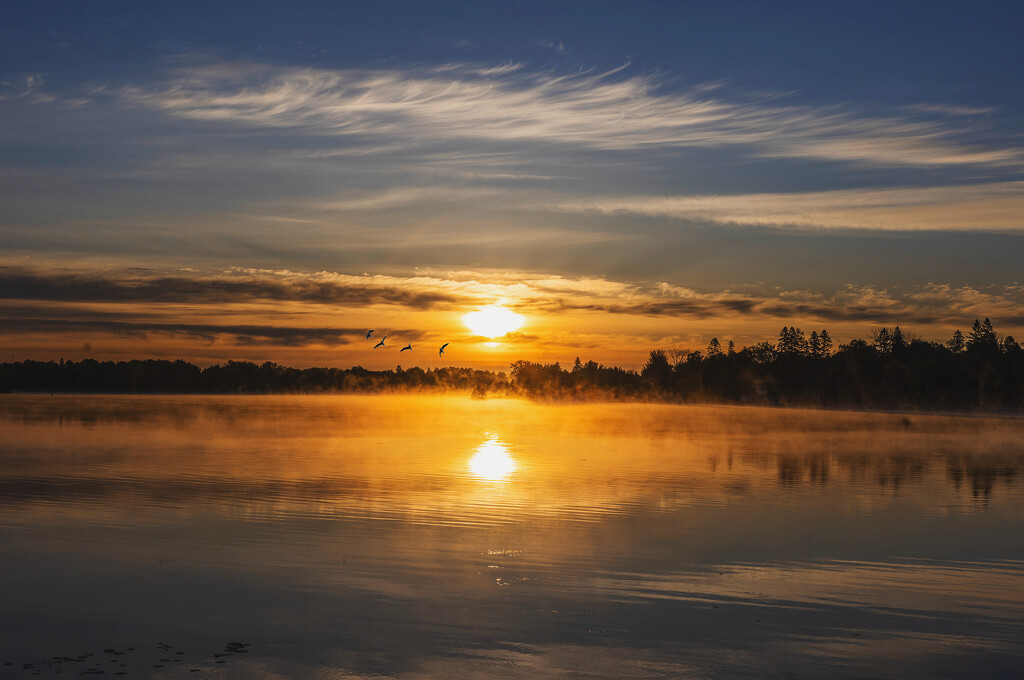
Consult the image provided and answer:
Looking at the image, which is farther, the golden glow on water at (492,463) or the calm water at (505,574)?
the golden glow on water at (492,463)

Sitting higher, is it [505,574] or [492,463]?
[505,574]

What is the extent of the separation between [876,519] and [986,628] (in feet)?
48.2

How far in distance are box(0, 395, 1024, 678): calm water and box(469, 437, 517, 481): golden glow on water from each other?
2.61 feet

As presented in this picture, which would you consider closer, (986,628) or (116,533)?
(986,628)

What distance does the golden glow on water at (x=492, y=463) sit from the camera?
45.4m

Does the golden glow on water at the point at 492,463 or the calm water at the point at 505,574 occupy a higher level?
the calm water at the point at 505,574

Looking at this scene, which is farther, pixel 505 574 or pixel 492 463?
pixel 492 463

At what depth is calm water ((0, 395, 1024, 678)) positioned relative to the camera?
14734 millimetres

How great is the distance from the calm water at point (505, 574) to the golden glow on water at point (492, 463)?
2.61 ft

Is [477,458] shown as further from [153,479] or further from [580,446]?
[153,479]

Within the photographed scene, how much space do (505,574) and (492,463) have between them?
31.5 meters

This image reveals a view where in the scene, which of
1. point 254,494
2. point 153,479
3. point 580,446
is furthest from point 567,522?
point 580,446

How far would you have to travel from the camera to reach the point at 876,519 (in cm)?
3083

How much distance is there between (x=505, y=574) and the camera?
21078 mm
